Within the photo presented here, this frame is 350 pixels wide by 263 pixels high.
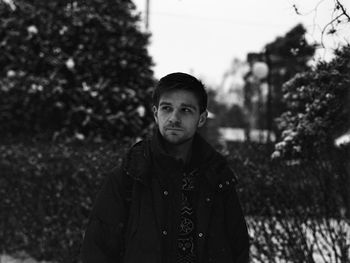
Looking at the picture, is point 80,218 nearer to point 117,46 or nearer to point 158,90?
point 158,90

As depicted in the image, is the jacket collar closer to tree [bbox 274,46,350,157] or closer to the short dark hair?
the short dark hair

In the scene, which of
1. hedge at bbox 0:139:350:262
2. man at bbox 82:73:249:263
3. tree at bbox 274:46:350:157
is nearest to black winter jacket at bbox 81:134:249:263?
man at bbox 82:73:249:263

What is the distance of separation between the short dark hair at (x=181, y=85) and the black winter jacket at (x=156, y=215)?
0.23m

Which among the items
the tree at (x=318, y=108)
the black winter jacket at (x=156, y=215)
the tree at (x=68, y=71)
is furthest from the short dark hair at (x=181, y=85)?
the tree at (x=68, y=71)

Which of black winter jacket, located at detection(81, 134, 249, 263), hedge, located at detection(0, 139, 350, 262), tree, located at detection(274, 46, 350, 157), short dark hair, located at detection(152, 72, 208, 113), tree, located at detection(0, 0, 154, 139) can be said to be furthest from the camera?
tree, located at detection(0, 0, 154, 139)

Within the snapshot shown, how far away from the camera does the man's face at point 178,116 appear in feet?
7.44

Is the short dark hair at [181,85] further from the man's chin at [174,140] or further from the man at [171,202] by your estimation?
the man's chin at [174,140]

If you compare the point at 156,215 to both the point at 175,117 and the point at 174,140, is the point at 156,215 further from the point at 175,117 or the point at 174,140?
the point at 175,117

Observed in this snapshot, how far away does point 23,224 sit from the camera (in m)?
5.79

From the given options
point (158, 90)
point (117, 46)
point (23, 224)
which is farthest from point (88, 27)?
point (158, 90)

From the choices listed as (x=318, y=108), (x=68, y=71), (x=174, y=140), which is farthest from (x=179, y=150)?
(x=68, y=71)

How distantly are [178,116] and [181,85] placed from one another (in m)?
0.15

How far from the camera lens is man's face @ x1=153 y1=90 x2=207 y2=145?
2.27 meters

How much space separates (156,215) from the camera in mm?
2213
